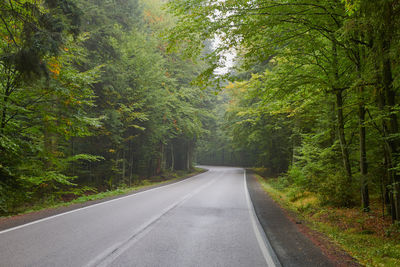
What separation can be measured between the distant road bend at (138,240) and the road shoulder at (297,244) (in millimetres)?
246

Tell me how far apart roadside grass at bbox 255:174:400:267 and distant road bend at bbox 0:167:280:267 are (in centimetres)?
188

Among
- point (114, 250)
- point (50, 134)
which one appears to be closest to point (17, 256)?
point (114, 250)

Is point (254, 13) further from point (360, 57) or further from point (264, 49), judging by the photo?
point (360, 57)

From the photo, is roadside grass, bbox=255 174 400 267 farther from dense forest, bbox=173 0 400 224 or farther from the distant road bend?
the distant road bend

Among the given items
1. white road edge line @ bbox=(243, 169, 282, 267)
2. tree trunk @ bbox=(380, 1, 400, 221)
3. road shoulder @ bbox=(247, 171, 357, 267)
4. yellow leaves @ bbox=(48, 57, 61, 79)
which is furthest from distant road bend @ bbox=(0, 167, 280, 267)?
yellow leaves @ bbox=(48, 57, 61, 79)

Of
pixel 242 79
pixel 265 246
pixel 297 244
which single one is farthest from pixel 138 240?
pixel 242 79

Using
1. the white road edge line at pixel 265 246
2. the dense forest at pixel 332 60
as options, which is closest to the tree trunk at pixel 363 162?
the dense forest at pixel 332 60

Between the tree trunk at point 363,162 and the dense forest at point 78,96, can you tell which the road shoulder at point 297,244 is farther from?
the dense forest at point 78,96

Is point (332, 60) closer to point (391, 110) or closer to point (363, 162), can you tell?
point (391, 110)

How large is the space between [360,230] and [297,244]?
99.3 inches

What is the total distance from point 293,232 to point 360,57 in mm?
5613

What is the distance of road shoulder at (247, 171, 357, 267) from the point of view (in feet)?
13.4

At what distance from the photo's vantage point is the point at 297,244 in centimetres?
488

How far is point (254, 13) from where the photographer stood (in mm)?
5824
